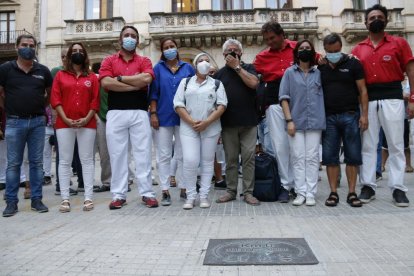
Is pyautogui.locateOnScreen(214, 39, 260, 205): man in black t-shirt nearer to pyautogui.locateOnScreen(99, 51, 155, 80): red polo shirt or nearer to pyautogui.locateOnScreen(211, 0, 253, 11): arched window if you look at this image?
pyautogui.locateOnScreen(99, 51, 155, 80): red polo shirt

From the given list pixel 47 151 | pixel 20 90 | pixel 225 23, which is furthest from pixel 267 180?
pixel 225 23

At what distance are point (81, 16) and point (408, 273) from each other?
23.4 meters

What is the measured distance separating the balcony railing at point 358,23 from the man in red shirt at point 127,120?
18.8 metres

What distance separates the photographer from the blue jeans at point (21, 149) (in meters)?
4.88

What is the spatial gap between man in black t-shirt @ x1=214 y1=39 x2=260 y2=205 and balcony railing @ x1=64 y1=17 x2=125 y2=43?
17.7 m

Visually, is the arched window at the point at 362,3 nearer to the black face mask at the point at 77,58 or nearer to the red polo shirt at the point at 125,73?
the red polo shirt at the point at 125,73

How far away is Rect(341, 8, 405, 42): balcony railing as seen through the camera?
2078 cm

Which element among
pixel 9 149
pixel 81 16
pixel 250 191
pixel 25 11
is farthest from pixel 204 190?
pixel 25 11

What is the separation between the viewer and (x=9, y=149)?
4.88 meters

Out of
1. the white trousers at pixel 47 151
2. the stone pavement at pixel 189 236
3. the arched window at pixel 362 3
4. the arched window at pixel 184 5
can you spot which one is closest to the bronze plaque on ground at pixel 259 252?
the stone pavement at pixel 189 236

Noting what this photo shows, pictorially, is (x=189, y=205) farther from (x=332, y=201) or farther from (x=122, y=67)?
(x=122, y=67)

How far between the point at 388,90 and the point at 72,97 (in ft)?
14.1

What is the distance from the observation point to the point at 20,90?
492cm

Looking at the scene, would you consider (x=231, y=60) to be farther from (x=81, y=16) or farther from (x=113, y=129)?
(x=81, y=16)
